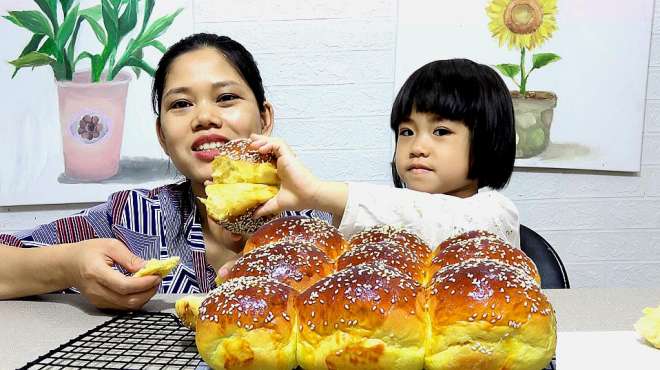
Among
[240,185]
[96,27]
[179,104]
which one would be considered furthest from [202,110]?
[96,27]

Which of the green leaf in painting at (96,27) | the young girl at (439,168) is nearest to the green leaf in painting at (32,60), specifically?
the green leaf in painting at (96,27)

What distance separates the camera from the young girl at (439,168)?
1037 mm

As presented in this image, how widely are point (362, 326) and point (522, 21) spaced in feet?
6.72

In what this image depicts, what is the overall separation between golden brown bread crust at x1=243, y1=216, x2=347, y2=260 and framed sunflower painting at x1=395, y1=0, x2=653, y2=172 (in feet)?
5.16

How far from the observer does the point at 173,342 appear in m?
0.77

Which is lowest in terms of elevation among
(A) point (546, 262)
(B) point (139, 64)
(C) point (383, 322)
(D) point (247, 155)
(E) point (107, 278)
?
(A) point (546, 262)

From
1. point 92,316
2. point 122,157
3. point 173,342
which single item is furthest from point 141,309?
point 122,157

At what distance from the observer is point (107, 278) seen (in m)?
0.97

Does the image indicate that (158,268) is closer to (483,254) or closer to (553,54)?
(483,254)

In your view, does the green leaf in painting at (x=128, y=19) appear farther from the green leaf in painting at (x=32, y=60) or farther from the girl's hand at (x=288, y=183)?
the girl's hand at (x=288, y=183)

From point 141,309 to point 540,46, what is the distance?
194 centimetres

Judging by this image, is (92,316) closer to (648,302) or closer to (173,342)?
(173,342)

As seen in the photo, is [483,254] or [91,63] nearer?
[483,254]

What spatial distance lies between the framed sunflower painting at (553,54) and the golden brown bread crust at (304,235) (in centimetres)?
157
